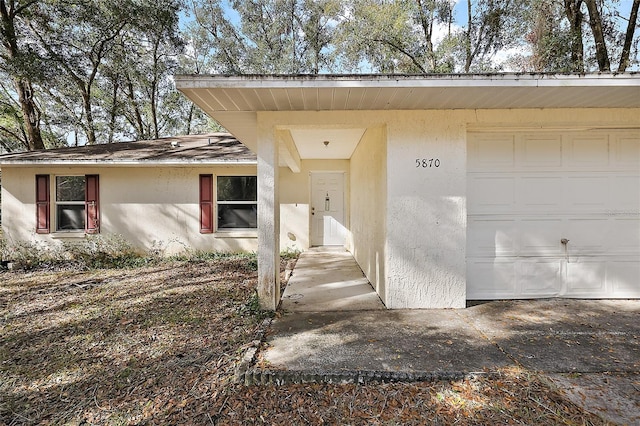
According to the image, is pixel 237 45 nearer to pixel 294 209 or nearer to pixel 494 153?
pixel 294 209

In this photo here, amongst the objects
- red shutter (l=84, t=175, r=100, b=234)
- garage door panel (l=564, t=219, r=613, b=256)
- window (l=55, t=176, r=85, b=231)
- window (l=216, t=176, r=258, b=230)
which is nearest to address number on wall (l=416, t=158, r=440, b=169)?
garage door panel (l=564, t=219, r=613, b=256)

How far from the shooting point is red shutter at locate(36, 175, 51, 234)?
26.2 ft

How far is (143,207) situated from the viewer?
323 inches

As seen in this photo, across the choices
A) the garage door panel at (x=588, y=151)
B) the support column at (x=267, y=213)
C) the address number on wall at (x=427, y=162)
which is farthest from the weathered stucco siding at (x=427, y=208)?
the garage door panel at (x=588, y=151)

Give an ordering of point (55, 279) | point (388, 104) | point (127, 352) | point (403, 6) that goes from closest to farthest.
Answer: point (127, 352) < point (388, 104) < point (55, 279) < point (403, 6)

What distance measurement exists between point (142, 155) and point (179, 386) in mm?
6928

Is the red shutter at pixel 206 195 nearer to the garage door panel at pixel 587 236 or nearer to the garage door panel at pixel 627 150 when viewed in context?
the garage door panel at pixel 587 236

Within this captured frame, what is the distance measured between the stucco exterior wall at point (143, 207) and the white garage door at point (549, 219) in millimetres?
5548

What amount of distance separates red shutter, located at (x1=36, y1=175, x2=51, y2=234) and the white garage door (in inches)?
374

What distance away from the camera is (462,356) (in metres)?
2.86

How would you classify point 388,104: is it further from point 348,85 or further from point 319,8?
point 319,8

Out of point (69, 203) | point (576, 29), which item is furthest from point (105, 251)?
point (576, 29)

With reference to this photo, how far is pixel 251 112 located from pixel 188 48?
17.0 meters

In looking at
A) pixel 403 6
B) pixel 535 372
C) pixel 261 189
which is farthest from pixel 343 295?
pixel 403 6
